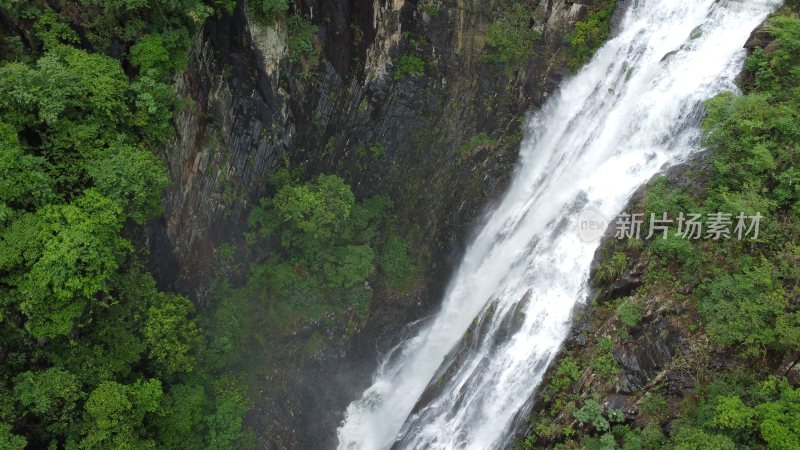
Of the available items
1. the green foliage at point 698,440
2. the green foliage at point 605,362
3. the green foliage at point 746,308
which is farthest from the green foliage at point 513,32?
the green foliage at point 698,440

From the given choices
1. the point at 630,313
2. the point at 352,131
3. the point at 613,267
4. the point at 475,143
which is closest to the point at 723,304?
the point at 630,313

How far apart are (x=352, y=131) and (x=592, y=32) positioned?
8.88 m

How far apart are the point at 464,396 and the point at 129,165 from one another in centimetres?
1023

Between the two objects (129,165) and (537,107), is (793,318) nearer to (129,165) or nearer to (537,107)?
(537,107)

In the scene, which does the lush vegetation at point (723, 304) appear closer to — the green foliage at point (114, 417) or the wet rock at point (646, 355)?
the wet rock at point (646, 355)

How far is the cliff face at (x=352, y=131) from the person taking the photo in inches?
579

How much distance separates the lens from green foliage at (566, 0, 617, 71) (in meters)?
17.3

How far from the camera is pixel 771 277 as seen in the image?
10211 mm

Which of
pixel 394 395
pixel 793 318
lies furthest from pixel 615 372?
pixel 394 395

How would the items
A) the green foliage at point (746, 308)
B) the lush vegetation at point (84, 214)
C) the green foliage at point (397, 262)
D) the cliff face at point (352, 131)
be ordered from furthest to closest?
1. the green foliage at point (397, 262)
2. the cliff face at point (352, 131)
3. the lush vegetation at point (84, 214)
4. the green foliage at point (746, 308)

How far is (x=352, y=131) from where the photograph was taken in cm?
1880

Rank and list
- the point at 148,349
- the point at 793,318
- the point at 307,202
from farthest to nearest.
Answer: the point at 307,202 < the point at 148,349 < the point at 793,318

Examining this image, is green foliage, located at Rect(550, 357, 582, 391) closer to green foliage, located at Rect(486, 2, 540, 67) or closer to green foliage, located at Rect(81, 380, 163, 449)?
green foliage, located at Rect(81, 380, 163, 449)

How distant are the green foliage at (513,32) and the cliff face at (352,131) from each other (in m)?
0.29
